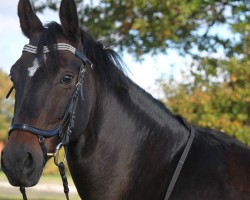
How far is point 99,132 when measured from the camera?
12.1 feet

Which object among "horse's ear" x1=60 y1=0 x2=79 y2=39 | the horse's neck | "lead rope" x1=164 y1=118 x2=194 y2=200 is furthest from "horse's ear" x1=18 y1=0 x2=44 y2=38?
"lead rope" x1=164 y1=118 x2=194 y2=200

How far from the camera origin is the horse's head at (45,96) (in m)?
3.23

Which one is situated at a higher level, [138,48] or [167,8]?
[167,8]

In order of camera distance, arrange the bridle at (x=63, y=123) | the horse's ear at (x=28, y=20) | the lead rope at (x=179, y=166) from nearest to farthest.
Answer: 1. the bridle at (x=63, y=123)
2. the lead rope at (x=179, y=166)
3. the horse's ear at (x=28, y=20)

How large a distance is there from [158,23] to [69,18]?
19.5 ft

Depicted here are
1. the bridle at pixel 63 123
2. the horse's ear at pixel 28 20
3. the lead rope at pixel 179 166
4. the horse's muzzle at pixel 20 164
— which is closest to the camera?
the horse's muzzle at pixel 20 164

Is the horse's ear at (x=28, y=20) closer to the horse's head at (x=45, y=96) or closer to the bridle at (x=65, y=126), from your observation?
the horse's head at (x=45, y=96)

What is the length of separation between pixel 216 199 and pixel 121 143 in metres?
0.75

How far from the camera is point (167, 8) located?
9.31 meters

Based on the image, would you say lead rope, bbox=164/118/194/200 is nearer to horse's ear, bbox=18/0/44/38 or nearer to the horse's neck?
the horse's neck

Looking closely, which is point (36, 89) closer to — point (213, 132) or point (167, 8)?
point (213, 132)

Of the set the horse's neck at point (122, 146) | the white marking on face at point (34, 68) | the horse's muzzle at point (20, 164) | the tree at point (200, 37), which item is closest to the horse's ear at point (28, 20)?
the white marking on face at point (34, 68)

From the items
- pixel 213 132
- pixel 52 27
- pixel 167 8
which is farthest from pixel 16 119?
pixel 167 8

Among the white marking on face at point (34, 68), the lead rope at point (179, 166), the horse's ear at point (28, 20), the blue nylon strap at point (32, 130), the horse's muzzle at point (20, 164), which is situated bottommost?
the lead rope at point (179, 166)
